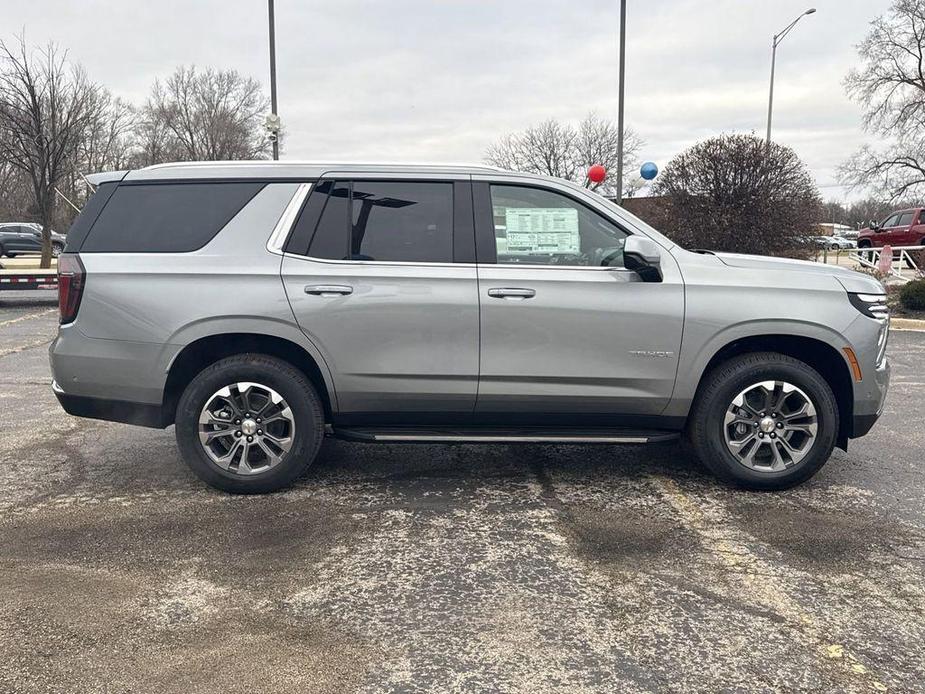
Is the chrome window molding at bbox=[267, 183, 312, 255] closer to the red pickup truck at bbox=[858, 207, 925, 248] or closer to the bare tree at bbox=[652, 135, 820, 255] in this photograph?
the bare tree at bbox=[652, 135, 820, 255]

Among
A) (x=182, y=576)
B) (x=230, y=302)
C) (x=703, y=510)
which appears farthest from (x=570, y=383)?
(x=182, y=576)

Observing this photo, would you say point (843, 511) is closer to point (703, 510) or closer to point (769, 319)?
point (703, 510)

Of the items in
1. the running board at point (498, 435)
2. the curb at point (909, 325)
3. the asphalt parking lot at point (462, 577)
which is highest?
the running board at point (498, 435)

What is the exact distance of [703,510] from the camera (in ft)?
13.9

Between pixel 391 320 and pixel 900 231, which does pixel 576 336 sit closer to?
pixel 391 320

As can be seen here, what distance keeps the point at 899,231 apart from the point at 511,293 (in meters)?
26.4

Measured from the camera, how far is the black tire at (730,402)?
14.4 feet

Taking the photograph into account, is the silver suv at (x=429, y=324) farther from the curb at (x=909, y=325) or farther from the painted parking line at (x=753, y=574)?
the curb at (x=909, y=325)

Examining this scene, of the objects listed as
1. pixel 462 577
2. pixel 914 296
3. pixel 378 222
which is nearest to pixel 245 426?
pixel 378 222

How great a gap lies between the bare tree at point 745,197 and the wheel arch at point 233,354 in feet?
48.0

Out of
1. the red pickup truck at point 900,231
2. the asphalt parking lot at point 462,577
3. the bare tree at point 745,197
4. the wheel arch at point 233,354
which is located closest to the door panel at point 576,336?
the asphalt parking lot at point 462,577

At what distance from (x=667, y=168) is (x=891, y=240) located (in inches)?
492

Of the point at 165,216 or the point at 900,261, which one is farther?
the point at 900,261

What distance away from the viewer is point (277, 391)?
4.36 metres
